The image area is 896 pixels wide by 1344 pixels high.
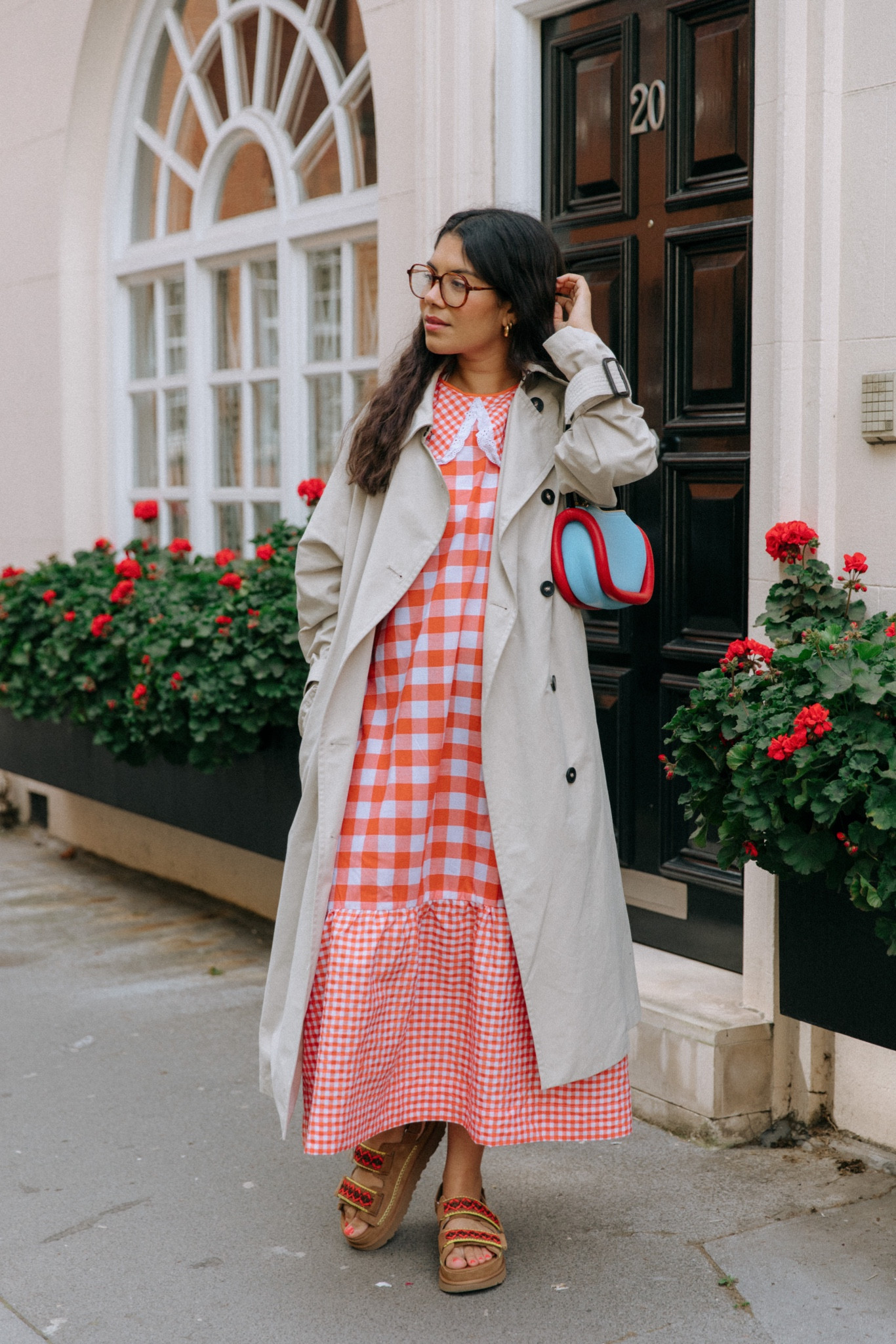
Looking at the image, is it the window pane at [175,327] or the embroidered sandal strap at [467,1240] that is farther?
the window pane at [175,327]

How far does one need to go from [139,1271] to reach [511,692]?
52.7 inches

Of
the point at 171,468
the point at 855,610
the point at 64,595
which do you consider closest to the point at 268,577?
the point at 64,595

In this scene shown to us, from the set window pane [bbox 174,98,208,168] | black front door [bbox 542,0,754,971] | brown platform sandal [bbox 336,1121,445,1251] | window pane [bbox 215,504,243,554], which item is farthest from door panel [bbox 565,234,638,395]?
window pane [bbox 174,98,208,168]

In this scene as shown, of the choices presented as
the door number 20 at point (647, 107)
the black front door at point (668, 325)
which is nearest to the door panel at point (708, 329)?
the black front door at point (668, 325)

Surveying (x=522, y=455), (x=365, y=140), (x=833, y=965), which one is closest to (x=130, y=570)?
(x=365, y=140)

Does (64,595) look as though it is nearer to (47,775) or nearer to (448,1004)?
(47,775)

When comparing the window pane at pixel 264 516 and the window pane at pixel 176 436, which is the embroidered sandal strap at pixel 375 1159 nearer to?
the window pane at pixel 264 516

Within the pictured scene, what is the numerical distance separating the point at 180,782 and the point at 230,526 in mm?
1299

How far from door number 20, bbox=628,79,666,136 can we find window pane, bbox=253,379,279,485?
7.46 feet

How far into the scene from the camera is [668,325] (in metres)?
3.92

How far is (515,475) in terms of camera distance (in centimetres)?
273

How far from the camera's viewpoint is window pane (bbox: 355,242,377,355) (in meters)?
5.43

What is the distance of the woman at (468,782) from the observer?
2.70 meters

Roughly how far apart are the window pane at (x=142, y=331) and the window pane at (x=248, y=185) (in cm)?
72
